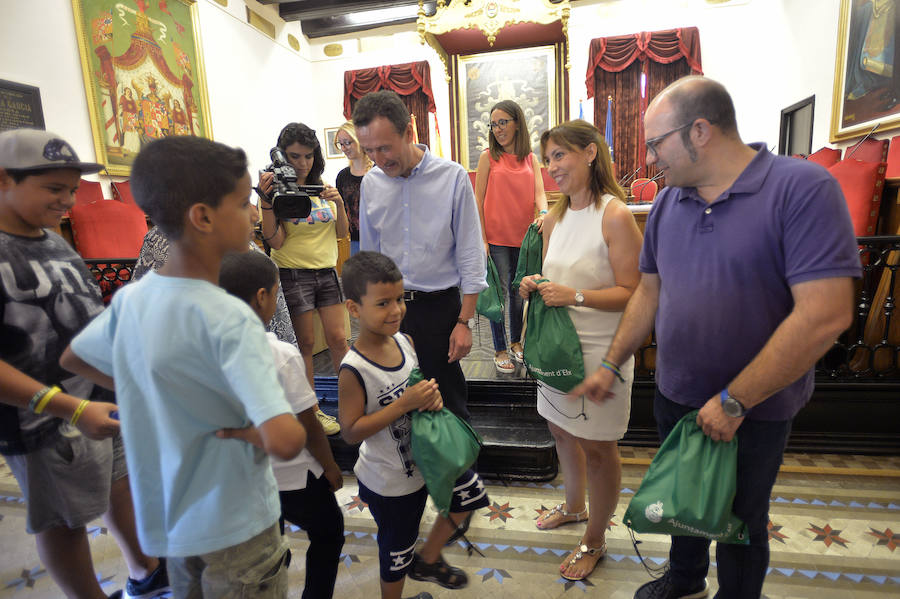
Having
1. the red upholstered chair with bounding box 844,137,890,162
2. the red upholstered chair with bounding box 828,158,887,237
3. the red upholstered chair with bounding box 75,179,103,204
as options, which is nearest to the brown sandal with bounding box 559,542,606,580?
the red upholstered chair with bounding box 828,158,887,237

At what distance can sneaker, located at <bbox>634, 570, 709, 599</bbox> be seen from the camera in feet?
5.31

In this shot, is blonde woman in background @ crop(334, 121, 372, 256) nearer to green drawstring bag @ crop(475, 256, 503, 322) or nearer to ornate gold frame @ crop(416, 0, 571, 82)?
green drawstring bag @ crop(475, 256, 503, 322)

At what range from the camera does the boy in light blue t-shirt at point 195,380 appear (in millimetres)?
750

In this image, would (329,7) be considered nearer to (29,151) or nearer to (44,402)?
(29,151)

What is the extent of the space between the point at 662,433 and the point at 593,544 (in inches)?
25.7

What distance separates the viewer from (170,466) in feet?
2.63

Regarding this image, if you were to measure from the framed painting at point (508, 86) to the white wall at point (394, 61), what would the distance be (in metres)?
0.53

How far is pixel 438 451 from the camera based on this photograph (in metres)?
1.26

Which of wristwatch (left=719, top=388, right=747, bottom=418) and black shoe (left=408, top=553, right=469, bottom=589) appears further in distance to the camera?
black shoe (left=408, top=553, right=469, bottom=589)

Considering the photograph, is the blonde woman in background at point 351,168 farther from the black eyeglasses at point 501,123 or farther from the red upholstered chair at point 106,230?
the red upholstered chair at point 106,230

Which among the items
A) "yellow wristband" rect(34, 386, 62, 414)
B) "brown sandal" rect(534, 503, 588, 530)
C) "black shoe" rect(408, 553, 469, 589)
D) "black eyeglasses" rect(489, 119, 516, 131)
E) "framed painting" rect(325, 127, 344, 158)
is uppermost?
"framed painting" rect(325, 127, 344, 158)

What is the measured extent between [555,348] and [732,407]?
2.01 ft

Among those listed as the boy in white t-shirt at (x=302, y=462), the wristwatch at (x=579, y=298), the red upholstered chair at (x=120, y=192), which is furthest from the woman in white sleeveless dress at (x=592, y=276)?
the red upholstered chair at (x=120, y=192)

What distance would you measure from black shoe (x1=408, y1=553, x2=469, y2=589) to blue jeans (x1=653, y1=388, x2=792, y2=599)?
83 centimetres
